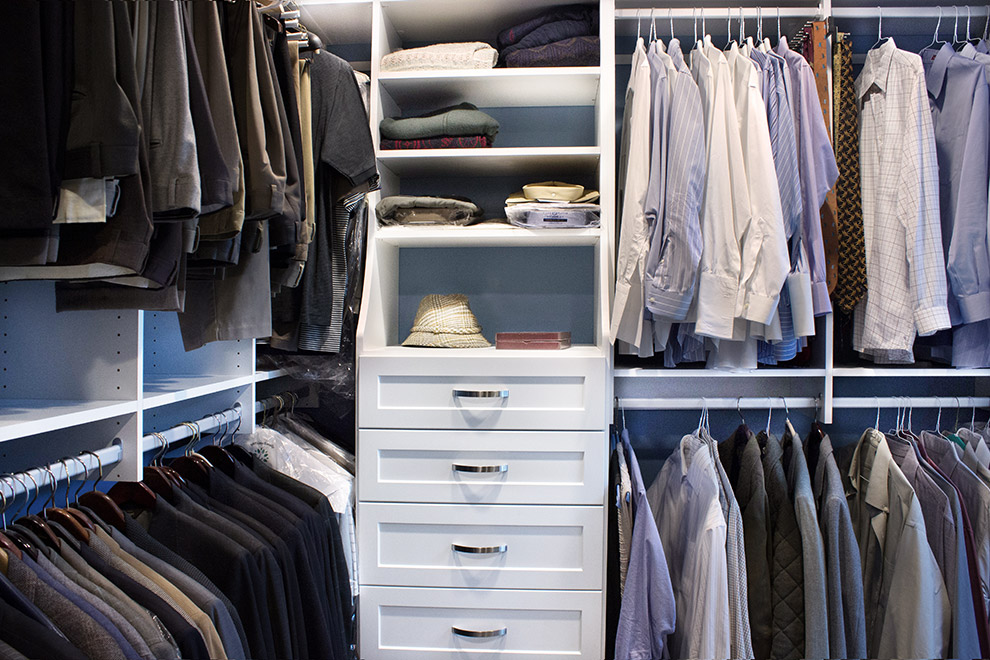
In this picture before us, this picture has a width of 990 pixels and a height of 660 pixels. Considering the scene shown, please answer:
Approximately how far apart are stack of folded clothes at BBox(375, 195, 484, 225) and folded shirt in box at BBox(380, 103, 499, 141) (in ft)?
0.59

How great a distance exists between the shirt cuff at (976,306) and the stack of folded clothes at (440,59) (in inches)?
55.7

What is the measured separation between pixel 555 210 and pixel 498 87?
0.45 m

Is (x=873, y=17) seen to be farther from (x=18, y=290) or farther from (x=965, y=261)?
(x=18, y=290)

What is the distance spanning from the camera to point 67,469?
1.14 meters

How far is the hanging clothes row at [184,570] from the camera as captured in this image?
0.88m

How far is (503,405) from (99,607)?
103 centimetres

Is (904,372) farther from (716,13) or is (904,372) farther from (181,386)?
(181,386)

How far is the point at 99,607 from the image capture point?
911 mm

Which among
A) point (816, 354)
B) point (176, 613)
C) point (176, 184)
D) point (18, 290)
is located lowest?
point (176, 613)

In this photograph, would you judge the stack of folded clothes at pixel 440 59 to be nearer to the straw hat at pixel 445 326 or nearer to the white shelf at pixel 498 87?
the white shelf at pixel 498 87

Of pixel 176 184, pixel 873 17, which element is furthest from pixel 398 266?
pixel 873 17

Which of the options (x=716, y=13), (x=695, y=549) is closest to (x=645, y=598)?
(x=695, y=549)

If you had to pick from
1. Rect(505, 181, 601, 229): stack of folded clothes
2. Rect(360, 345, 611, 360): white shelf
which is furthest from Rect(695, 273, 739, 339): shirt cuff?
Rect(505, 181, 601, 229): stack of folded clothes

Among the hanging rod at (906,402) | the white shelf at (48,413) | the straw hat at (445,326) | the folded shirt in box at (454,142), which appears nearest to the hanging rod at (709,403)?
the hanging rod at (906,402)
